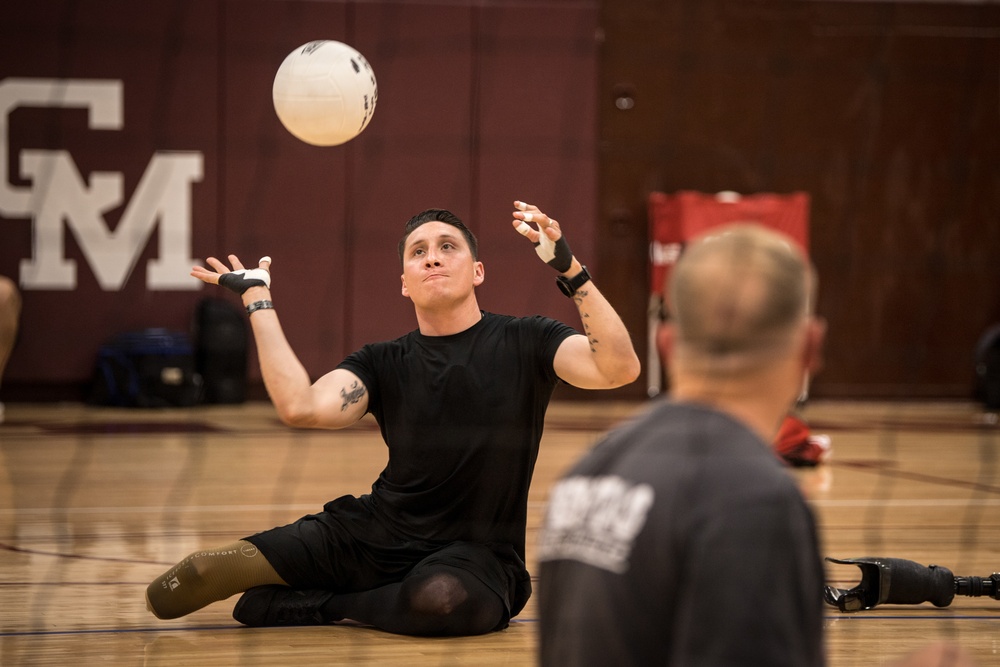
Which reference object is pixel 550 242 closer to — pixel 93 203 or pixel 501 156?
pixel 501 156

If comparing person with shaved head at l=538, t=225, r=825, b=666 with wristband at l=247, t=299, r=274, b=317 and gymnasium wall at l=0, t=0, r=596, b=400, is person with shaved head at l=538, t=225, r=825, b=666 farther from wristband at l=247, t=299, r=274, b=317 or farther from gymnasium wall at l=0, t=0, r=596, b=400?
gymnasium wall at l=0, t=0, r=596, b=400

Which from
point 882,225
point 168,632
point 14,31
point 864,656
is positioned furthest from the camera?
point 882,225

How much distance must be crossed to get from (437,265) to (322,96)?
140 cm

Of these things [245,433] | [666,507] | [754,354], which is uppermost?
[754,354]

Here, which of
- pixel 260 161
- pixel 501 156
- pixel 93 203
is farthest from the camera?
pixel 501 156

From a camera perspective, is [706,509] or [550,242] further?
[550,242]

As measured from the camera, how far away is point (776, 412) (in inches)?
62.8

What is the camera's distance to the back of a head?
5.00 feet

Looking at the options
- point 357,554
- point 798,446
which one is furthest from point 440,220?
point 798,446

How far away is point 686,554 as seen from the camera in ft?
4.72

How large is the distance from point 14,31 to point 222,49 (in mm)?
1687

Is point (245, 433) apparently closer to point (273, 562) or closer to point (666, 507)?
point (273, 562)

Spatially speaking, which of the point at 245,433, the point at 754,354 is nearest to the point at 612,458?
the point at 754,354

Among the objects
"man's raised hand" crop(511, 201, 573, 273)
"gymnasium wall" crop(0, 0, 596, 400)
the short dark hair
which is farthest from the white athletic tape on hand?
"gymnasium wall" crop(0, 0, 596, 400)
